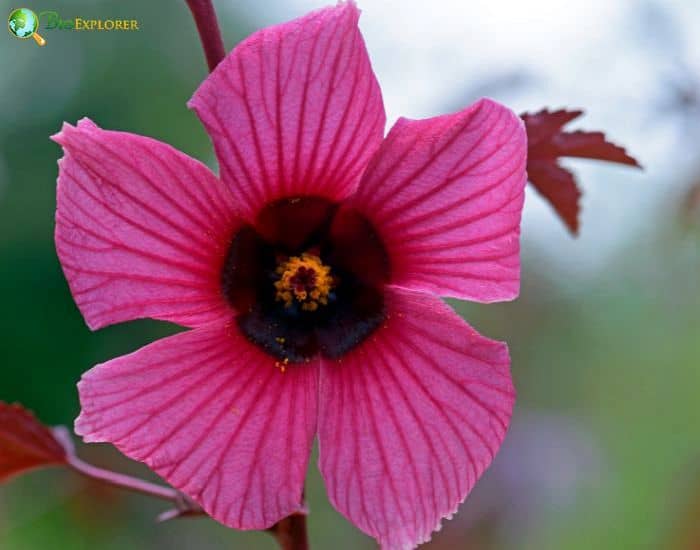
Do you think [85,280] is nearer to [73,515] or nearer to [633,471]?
[73,515]

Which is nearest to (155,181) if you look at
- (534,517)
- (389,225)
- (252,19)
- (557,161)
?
(389,225)

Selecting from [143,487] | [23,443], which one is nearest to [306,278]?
[143,487]

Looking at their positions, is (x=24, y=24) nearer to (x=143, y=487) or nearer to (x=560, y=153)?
(x=143, y=487)

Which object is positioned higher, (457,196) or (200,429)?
(457,196)

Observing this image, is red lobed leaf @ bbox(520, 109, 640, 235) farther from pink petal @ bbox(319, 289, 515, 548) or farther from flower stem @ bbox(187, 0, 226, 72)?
flower stem @ bbox(187, 0, 226, 72)

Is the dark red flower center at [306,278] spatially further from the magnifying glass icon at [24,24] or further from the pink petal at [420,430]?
the magnifying glass icon at [24,24]

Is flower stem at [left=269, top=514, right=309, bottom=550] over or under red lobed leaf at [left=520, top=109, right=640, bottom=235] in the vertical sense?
under

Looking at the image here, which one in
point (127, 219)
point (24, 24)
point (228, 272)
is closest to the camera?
point (127, 219)

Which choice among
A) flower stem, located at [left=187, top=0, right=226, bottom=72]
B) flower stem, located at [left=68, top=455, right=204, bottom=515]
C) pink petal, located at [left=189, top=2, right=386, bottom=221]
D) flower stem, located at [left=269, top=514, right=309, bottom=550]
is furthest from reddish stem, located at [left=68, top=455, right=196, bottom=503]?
flower stem, located at [left=187, top=0, right=226, bottom=72]
